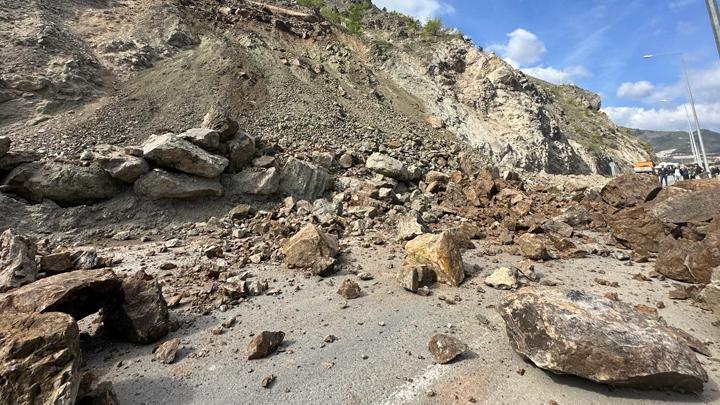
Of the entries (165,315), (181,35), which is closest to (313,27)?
(181,35)

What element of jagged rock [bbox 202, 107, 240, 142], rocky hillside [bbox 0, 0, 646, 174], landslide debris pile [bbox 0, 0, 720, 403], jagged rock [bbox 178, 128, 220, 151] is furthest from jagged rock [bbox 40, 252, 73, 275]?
rocky hillside [bbox 0, 0, 646, 174]

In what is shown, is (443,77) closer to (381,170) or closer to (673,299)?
(381,170)

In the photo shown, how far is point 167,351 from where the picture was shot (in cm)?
443

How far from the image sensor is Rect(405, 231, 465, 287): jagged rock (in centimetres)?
633

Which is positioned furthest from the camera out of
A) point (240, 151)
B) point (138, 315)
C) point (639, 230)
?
point (240, 151)

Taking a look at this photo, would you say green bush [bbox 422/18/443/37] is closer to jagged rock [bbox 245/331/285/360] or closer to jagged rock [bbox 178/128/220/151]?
jagged rock [bbox 178/128/220/151]

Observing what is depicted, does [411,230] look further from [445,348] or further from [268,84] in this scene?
[268,84]

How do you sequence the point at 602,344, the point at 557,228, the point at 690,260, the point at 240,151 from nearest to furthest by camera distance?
1. the point at 602,344
2. the point at 690,260
3. the point at 557,228
4. the point at 240,151

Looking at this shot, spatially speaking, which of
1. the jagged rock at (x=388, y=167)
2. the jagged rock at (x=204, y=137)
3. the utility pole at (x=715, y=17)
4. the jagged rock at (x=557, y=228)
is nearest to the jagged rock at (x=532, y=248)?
the jagged rock at (x=557, y=228)

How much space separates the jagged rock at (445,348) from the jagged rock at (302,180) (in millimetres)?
7842

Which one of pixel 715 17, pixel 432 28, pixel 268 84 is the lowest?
pixel 715 17

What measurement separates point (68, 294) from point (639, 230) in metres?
10.7

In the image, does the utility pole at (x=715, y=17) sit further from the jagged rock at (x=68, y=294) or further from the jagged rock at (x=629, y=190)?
the jagged rock at (x=68, y=294)

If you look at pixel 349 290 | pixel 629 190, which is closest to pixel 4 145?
pixel 349 290
